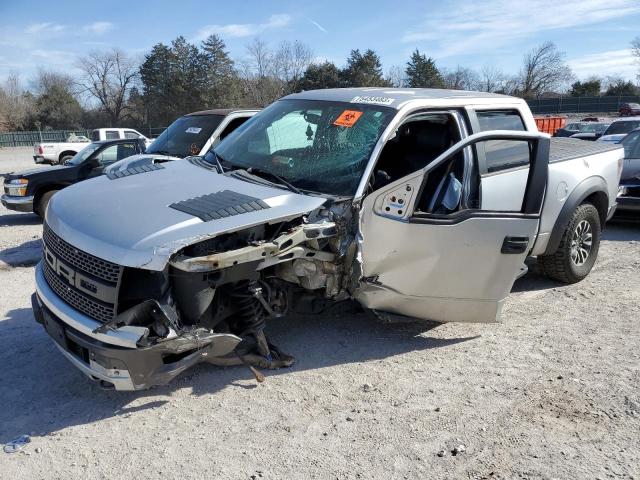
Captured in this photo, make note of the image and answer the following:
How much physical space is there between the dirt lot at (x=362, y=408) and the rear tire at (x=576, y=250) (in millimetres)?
812

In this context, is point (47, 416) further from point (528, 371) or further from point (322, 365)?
point (528, 371)

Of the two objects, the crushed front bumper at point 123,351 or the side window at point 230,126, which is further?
the side window at point 230,126

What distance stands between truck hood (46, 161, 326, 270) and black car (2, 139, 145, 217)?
243 inches

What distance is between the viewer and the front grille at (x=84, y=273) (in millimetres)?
2996

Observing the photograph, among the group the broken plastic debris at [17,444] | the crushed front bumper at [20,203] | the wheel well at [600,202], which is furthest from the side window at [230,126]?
the broken plastic debris at [17,444]

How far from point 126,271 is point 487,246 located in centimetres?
253

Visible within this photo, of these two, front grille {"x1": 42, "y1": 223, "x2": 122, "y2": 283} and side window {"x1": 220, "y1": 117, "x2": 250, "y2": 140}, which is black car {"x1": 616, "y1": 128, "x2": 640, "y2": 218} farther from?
front grille {"x1": 42, "y1": 223, "x2": 122, "y2": 283}

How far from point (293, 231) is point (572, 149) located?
3958mm

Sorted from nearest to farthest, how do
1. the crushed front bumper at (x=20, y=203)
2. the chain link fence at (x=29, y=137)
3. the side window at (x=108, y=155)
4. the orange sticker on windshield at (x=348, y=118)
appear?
the orange sticker on windshield at (x=348, y=118), the crushed front bumper at (x=20, y=203), the side window at (x=108, y=155), the chain link fence at (x=29, y=137)

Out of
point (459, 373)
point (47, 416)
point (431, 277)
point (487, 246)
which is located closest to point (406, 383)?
point (459, 373)

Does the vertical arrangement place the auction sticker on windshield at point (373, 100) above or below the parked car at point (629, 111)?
below

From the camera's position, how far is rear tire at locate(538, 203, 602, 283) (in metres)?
5.39

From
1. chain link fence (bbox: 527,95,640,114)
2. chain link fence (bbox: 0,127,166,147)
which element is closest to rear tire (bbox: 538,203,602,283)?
chain link fence (bbox: 0,127,166,147)

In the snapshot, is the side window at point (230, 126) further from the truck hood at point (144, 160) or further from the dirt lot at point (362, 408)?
the dirt lot at point (362, 408)
